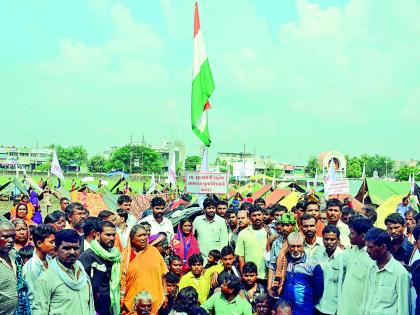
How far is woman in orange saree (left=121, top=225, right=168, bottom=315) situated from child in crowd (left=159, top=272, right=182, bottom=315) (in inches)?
9.0

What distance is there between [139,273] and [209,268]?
1.40 m

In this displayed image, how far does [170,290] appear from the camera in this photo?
6.50 metres

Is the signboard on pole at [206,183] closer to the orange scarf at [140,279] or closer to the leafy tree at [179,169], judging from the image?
the orange scarf at [140,279]

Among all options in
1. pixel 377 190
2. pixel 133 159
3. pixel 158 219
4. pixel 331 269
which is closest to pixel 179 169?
pixel 133 159

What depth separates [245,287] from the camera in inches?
265

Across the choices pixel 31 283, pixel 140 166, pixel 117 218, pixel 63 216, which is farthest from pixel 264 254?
pixel 140 166

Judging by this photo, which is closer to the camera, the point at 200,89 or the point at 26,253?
the point at 26,253

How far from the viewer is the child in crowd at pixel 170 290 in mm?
6311

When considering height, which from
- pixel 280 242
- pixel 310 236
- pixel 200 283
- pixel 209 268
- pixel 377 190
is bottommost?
pixel 200 283

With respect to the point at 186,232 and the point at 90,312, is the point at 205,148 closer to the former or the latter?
the point at 186,232

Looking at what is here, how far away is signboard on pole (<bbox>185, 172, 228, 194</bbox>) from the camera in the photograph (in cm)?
893

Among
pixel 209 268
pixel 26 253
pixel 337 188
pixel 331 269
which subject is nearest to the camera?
pixel 331 269

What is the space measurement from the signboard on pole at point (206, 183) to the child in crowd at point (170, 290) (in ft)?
8.25

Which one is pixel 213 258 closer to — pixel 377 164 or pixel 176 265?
pixel 176 265
